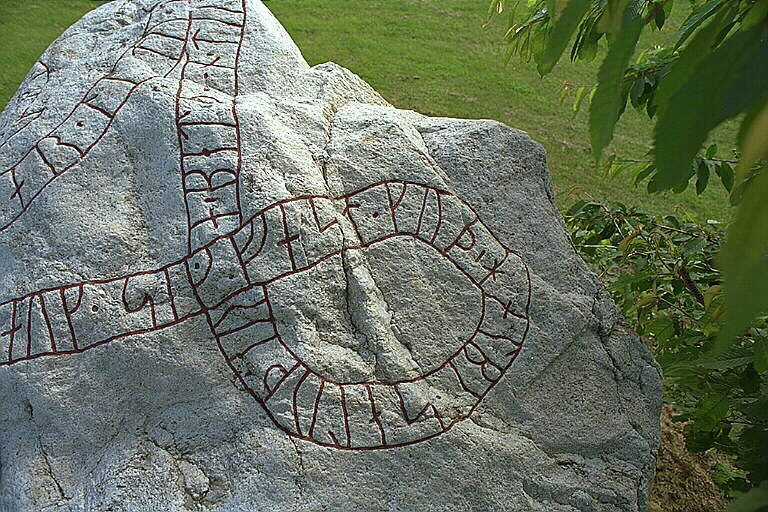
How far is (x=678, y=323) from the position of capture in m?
2.54

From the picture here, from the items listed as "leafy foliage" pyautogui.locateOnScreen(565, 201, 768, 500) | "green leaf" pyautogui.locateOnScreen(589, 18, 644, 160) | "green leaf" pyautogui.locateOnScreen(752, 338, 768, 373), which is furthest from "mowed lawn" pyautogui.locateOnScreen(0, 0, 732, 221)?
"green leaf" pyautogui.locateOnScreen(589, 18, 644, 160)

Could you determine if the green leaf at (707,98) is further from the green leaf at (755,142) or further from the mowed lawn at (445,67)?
the mowed lawn at (445,67)

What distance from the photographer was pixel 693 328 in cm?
265

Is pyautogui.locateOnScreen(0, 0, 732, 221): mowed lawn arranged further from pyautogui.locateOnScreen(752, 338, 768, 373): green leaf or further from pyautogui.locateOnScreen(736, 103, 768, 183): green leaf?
pyautogui.locateOnScreen(736, 103, 768, 183): green leaf

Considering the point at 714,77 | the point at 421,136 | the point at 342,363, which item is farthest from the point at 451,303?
the point at 714,77

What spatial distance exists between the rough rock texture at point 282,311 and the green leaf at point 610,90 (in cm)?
137

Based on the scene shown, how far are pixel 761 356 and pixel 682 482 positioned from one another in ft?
4.91

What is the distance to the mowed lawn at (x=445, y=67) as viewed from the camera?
16.8 feet

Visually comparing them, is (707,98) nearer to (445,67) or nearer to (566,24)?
(566,24)

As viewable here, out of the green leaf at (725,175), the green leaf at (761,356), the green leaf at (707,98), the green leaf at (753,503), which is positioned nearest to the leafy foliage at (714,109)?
the green leaf at (707,98)

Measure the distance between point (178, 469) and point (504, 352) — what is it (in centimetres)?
92

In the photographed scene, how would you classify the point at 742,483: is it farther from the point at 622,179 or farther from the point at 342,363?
the point at 622,179

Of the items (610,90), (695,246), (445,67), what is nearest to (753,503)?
(610,90)

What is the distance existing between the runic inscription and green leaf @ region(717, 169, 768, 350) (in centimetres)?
151
